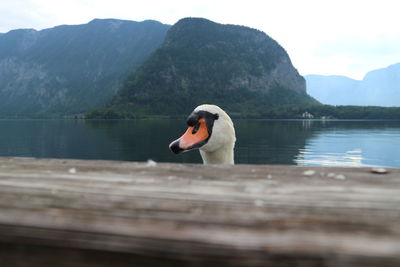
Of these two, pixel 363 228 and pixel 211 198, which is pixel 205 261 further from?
pixel 363 228

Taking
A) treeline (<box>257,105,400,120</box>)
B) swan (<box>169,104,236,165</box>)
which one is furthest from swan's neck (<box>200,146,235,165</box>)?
treeline (<box>257,105,400,120</box>)

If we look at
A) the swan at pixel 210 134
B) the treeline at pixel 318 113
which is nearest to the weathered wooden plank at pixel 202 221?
the swan at pixel 210 134

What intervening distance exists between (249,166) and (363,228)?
71cm

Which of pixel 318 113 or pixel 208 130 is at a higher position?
pixel 318 113

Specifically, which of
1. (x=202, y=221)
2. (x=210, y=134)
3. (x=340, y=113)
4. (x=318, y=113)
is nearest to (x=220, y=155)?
(x=210, y=134)

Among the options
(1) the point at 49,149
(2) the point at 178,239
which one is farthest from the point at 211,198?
(1) the point at 49,149

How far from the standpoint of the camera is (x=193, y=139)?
23.1 ft

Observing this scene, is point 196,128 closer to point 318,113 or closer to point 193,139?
point 193,139

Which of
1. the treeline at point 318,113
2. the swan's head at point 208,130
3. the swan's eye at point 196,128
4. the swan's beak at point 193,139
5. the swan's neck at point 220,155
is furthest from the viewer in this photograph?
the treeline at point 318,113

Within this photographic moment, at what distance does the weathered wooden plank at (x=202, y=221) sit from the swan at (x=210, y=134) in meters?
Answer: 5.49

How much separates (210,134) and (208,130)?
103 millimetres

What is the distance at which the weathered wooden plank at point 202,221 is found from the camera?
0.99 meters

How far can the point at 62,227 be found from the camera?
1.11m

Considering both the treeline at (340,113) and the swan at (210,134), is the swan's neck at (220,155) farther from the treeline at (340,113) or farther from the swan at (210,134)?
the treeline at (340,113)
